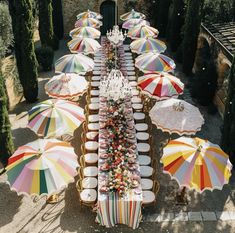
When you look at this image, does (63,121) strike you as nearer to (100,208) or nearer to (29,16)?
(100,208)

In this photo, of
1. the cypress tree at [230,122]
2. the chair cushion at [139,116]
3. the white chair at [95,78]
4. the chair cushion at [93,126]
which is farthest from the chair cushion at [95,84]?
the cypress tree at [230,122]

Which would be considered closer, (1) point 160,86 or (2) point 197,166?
(2) point 197,166

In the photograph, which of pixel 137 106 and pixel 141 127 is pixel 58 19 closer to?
pixel 137 106

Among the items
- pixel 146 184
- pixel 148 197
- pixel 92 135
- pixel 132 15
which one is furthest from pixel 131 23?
pixel 148 197

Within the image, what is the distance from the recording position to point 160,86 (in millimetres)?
14336

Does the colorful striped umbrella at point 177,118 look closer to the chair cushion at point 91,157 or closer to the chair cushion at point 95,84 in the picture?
the chair cushion at point 91,157

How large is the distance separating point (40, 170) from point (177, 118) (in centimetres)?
568

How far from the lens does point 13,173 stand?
10.3m

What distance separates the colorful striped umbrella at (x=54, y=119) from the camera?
484 inches

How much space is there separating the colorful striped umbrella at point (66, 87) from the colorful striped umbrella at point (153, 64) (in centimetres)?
313

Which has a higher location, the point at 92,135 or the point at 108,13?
the point at 108,13

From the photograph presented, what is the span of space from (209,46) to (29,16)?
996 cm

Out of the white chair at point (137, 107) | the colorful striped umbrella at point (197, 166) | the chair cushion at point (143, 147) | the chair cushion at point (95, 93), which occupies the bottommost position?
the chair cushion at point (143, 147)

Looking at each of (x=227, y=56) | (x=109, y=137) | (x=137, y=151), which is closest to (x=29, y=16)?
(x=109, y=137)
